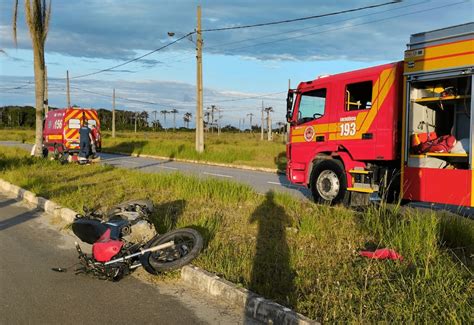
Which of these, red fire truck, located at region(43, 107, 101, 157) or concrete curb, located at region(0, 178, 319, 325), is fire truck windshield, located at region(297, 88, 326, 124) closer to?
concrete curb, located at region(0, 178, 319, 325)

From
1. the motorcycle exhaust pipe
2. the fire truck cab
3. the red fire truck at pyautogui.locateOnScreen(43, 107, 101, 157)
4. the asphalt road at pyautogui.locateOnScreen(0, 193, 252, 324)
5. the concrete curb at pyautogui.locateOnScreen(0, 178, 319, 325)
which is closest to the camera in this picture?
the concrete curb at pyautogui.locateOnScreen(0, 178, 319, 325)

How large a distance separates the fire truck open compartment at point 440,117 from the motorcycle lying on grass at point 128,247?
4721 millimetres

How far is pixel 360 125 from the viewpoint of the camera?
9766 millimetres

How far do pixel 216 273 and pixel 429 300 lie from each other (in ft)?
7.32

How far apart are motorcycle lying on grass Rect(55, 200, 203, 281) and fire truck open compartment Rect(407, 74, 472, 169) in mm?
4721

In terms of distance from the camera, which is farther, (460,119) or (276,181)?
(276,181)

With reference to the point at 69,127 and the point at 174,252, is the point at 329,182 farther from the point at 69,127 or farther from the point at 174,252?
the point at 69,127

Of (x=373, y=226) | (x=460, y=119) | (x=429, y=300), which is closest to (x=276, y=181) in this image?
(x=460, y=119)

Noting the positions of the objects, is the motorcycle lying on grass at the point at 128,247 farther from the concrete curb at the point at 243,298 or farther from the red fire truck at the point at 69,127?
the red fire truck at the point at 69,127

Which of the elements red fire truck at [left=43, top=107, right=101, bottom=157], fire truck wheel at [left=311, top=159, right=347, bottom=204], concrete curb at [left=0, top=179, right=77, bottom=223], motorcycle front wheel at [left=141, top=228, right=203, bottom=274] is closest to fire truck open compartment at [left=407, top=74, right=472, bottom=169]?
fire truck wheel at [left=311, top=159, right=347, bottom=204]

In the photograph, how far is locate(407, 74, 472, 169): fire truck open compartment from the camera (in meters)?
8.14

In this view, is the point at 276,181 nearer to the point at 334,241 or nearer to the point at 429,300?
the point at 334,241

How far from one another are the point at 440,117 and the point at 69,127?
1850cm

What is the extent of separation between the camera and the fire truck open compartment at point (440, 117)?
8141mm
